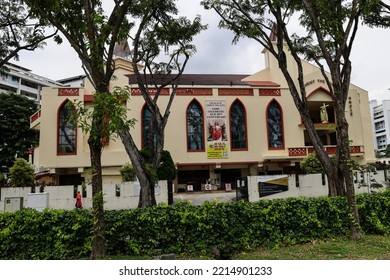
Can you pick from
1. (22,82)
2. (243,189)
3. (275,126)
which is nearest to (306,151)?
(275,126)

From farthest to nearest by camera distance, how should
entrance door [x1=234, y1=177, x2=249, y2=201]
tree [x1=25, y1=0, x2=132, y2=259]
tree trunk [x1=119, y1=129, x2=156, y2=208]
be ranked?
1. entrance door [x1=234, y1=177, x2=249, y2=201]
2. tree trunk [x1=119, y1=129, x2=156, y2=208]
3. tree [x1=25, y1=0, x2=132, y2=259]

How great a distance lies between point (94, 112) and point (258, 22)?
8.14 m

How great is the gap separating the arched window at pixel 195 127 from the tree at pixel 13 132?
17.3m

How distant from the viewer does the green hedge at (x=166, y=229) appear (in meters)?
6.12

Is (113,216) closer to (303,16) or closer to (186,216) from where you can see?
(186,216)

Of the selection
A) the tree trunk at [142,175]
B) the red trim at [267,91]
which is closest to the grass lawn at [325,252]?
the tree trunk at [142,175]

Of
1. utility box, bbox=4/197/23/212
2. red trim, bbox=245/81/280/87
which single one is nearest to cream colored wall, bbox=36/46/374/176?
red trim, bbox=245/81/280/87

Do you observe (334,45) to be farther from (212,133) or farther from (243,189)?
(212,133)

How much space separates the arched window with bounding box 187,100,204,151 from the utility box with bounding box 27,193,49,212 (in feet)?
37.1

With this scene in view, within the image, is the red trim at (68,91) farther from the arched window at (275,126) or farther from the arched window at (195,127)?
the arched window at (275,126)

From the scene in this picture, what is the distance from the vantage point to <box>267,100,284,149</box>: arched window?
24114 millimetres

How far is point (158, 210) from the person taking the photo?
6.45 metres

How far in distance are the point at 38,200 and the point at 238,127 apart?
48.8 ft

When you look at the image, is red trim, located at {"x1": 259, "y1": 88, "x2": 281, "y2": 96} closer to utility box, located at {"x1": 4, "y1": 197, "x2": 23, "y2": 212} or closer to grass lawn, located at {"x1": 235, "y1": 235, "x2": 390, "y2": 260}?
utility box, located at {"x1": 4, "y1": 197, "x2": 23, "y2": 212}
